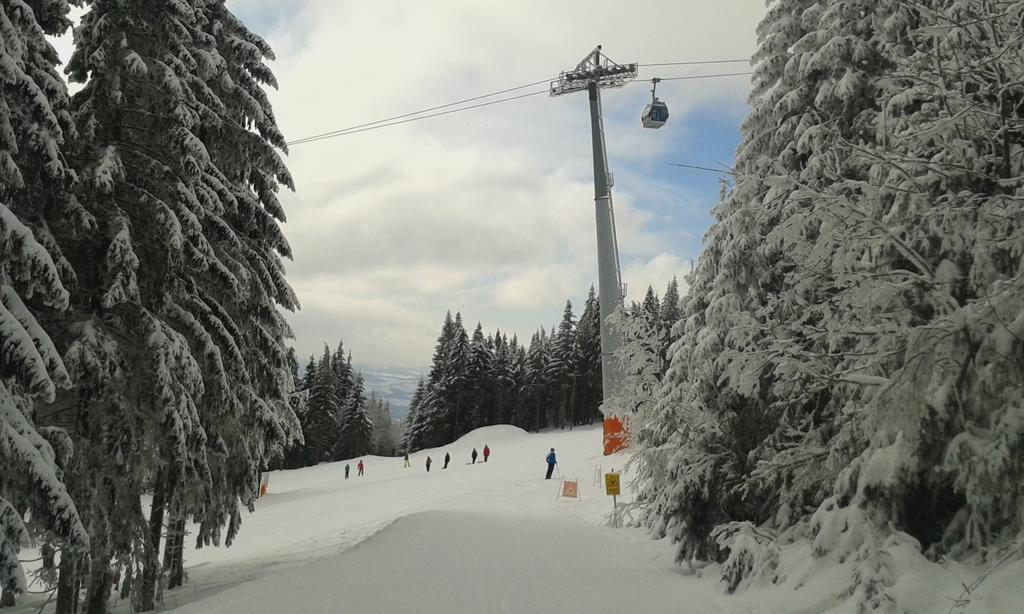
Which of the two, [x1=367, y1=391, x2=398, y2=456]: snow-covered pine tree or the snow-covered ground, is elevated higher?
[x1=367, y1=391, x2=398, y2=456]: snow-covered pine tree

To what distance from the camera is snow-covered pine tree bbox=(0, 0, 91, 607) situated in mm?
5945

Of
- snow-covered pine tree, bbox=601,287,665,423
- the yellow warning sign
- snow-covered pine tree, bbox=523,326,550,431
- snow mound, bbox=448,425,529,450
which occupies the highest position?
snow-covered pine tree, bbox=523,326,550,431

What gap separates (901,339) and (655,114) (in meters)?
21.8

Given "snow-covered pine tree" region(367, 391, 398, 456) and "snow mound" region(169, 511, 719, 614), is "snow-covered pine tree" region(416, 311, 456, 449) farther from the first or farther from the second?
"snow mound" region(169, 511, 719, 614)

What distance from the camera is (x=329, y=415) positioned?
68.5 m

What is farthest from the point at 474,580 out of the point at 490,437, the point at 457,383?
the point at 457,383

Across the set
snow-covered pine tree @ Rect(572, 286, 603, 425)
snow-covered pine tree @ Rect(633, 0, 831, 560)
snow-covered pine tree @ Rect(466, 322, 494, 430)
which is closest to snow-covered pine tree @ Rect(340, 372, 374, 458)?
snow-covered pine tree @ Rect(466, 322, 494, 430)

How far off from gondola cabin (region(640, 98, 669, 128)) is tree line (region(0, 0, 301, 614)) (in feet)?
58.2

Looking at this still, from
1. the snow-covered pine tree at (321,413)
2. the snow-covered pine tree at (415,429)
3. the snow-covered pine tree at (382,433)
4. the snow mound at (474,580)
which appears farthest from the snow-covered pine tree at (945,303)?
the snow-covered pine tree at (382,433)

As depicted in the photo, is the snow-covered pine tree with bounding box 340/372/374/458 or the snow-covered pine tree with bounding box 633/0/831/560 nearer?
the snow-covered pine tree with bounding box 633/0/831/560

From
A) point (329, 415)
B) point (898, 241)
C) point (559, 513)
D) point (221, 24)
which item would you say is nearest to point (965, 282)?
point (898, 241)

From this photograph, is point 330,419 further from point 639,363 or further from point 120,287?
point 120,287

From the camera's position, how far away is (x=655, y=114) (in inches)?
1021

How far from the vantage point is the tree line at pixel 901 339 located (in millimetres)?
5152
